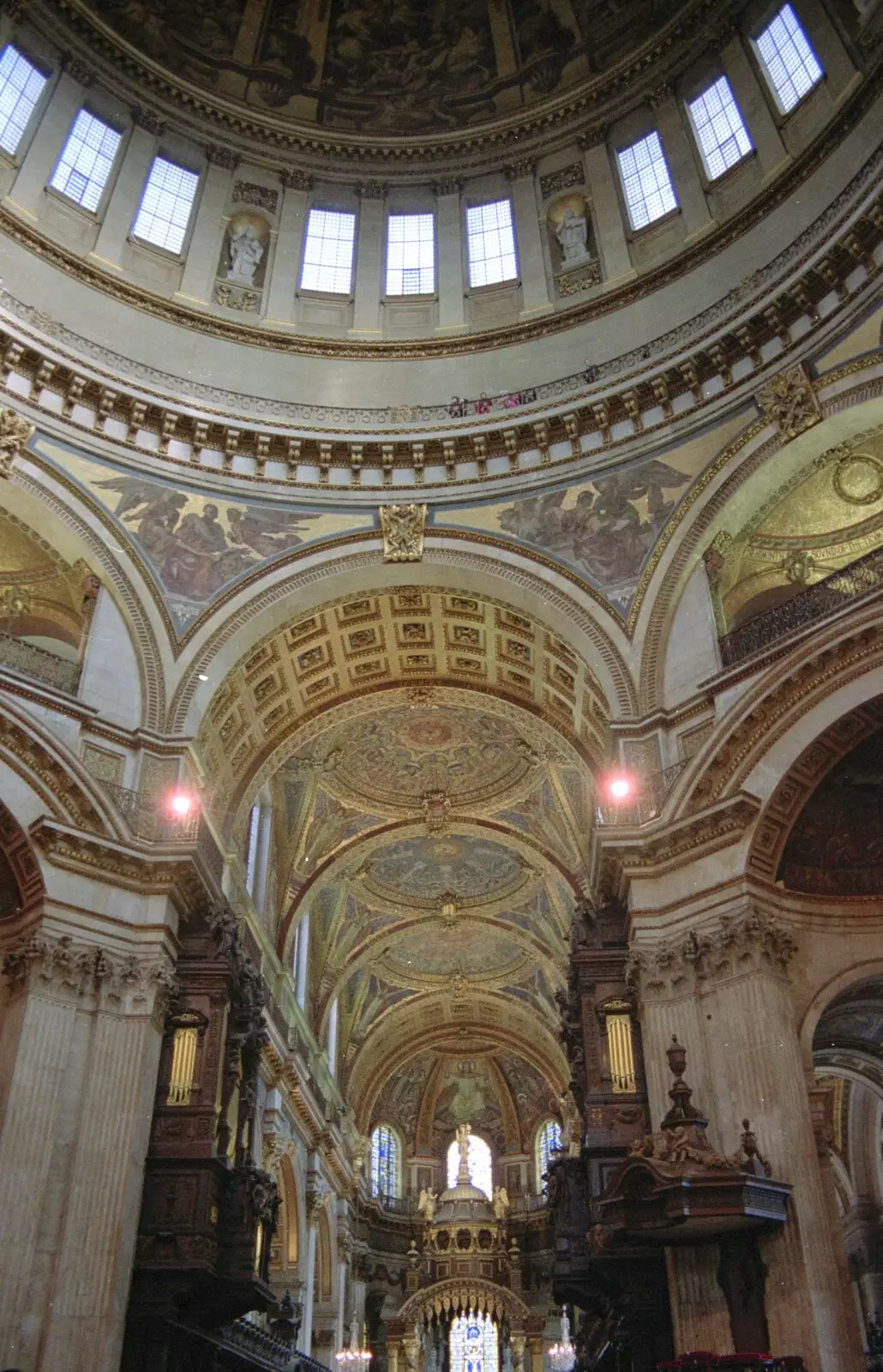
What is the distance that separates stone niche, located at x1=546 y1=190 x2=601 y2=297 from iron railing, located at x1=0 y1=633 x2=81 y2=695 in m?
12.1

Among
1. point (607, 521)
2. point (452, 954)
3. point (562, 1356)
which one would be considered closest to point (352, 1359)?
point (562, 1356)

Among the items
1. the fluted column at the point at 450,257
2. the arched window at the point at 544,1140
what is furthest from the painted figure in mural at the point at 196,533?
the arched window at the point at 544,1140

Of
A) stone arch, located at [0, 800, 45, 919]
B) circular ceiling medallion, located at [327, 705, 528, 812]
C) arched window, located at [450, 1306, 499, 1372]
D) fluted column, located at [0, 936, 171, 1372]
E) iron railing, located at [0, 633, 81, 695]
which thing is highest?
circular ceiling medallion, located at [327, 705, 528, 812]

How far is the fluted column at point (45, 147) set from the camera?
21.6 metres

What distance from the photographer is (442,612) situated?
75.4 ft

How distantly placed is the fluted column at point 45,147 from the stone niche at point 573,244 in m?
9.52

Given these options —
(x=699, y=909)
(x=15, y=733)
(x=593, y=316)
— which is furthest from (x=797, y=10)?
(x=15, y=733)

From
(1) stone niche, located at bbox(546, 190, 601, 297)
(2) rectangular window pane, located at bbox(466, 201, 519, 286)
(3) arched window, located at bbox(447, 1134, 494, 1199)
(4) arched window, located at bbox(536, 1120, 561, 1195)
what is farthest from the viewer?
(3) arched window, located at bbox(447, 1134, 494, 1199)

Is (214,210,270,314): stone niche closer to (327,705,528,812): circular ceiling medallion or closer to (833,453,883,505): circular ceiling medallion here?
(327,705,528,812): circular ceiling medallion

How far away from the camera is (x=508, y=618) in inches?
868

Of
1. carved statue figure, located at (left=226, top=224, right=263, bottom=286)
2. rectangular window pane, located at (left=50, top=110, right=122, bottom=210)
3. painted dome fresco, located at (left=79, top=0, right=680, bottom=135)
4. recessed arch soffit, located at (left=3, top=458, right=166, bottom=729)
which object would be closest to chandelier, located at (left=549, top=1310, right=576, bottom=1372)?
recessed arch soffit, located at (left=3, top=458, right=166, bottom=729)

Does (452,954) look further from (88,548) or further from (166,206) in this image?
(166,206)

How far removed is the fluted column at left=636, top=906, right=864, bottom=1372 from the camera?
13.5 meters

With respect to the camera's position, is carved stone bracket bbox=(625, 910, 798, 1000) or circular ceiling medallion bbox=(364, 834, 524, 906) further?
circular ceiling medallion bbox=(364, 834, 524, 906)
